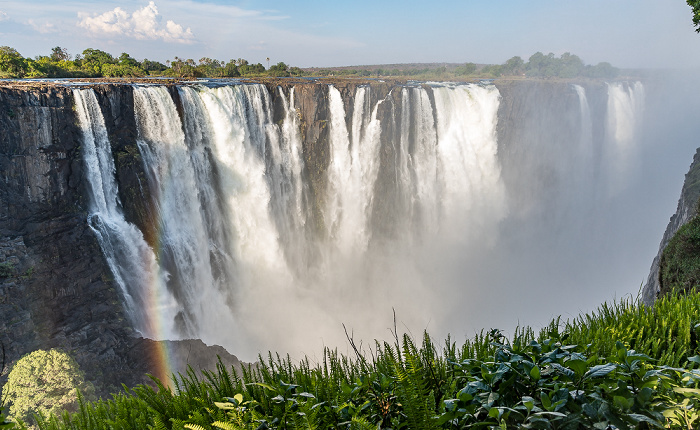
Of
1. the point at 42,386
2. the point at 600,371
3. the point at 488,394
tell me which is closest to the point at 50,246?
the point at 42,386

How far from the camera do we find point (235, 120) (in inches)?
749

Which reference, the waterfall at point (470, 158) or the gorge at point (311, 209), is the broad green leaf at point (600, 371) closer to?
the gorge at point (311, 209)

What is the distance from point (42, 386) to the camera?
11633 mm

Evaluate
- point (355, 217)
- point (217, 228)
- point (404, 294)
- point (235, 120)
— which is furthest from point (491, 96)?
point (217, 228)

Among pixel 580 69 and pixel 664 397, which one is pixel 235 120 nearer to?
pixel 664 397

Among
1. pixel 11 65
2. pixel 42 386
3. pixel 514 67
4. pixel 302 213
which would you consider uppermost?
pixel 514 67

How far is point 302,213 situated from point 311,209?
80cm

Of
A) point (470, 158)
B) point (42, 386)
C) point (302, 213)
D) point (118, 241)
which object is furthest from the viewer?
point (470, 158)

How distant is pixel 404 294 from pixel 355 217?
535 cm

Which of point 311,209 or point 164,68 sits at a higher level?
point 164,68

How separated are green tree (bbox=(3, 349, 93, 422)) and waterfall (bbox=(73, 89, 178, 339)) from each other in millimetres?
4366

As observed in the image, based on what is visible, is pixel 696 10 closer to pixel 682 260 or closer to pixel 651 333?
pixel 682 260

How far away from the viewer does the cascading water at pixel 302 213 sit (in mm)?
17312

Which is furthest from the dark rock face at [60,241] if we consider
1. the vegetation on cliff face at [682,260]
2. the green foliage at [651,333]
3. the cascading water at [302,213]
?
the green foliage at [651,333]
